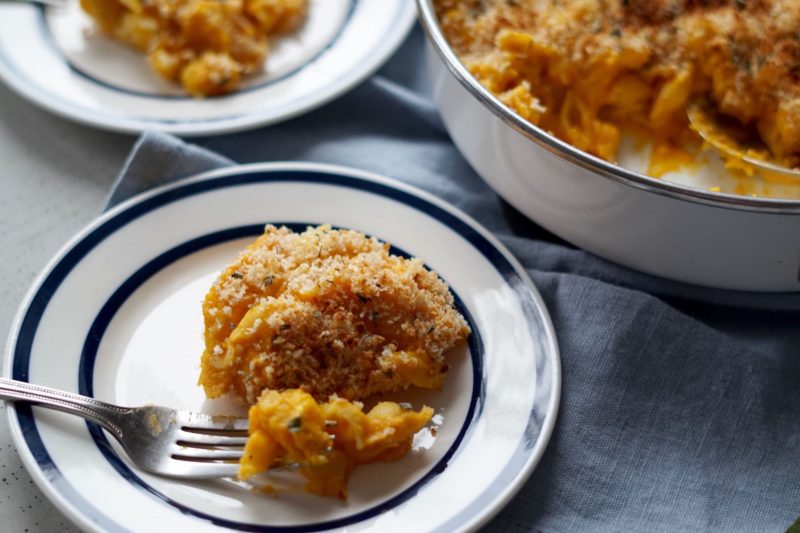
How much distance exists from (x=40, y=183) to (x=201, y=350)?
651mm

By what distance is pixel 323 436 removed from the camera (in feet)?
3.79

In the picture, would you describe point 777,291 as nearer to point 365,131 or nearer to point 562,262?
point 562,262

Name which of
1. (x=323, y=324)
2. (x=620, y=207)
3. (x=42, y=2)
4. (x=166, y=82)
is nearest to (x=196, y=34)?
(x=166, y=82)

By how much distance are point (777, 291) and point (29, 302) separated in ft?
4.22

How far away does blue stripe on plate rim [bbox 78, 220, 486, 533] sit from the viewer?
3.87ft

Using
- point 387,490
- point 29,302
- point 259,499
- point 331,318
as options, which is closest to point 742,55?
point 331,318

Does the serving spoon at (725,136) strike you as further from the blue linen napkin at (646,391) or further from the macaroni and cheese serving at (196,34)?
the macaroni and cheese serving at (196,34)

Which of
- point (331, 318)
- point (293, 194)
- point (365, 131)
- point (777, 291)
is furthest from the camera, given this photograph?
point (365, 131)

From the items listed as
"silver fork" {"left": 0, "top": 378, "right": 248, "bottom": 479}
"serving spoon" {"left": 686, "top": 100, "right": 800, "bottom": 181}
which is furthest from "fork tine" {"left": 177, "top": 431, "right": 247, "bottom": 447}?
"serving spoon" {"left": 686, "top": 100, "right": 800, "bottom": 181}

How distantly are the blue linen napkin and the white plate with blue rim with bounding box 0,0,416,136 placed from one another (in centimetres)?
18

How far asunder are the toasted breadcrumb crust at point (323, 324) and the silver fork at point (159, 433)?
6 centimetres

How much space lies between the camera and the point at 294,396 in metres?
1.17

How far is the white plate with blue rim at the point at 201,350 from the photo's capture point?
1186 mm

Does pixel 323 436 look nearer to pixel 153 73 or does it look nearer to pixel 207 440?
pixel 207 440
